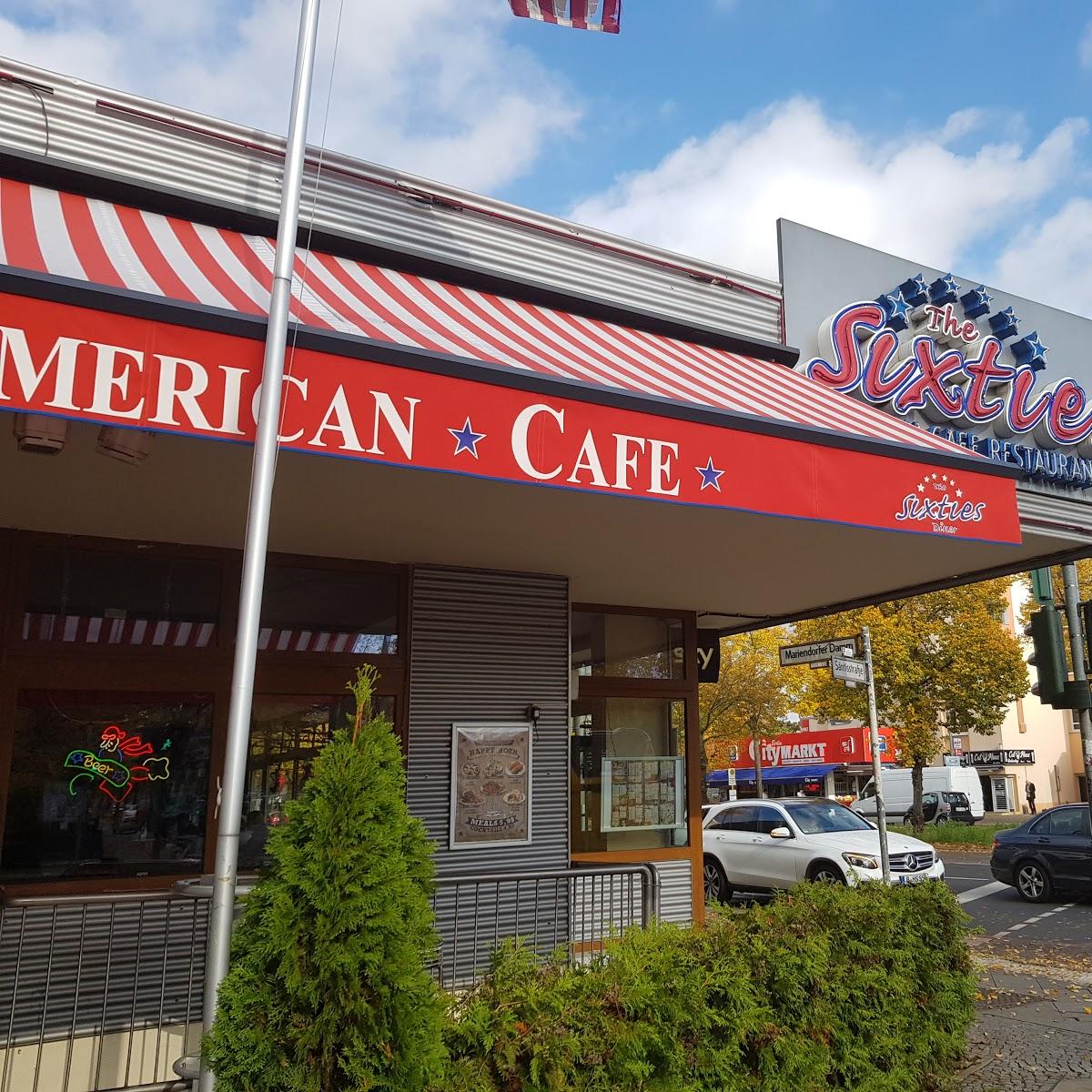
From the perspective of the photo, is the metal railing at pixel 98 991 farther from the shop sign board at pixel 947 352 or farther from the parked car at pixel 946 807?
the parked car at pixel 946 807

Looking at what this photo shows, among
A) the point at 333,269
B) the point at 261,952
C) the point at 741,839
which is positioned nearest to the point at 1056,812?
the point at 741,839

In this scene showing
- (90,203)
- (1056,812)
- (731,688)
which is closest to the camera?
(90,203)

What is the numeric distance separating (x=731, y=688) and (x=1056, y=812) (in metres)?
16.0

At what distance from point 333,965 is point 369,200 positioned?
542cm

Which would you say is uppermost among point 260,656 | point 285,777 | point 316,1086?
point 260,656

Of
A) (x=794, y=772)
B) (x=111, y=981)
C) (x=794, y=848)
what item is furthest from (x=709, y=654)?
(x=794, y=772)

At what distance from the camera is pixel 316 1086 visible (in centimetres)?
307

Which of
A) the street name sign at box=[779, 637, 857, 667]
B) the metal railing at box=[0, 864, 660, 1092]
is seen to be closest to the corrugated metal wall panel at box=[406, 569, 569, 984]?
the metal railing at box=[0, 864, 660, 1092]

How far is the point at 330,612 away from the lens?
7.44 meters

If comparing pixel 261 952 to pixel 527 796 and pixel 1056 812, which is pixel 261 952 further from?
pixel 1056 812

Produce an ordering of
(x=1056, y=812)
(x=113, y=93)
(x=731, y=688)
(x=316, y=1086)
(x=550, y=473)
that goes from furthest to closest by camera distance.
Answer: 1. (x=731, y=688)
2. (x=1056, y=812)
3. (x=113, y=93)
4. (x=550, y=473)
5. (x=316, y=1086)

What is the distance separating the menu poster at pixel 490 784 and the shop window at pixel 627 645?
1.49 m

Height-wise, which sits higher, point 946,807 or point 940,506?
point 940,506

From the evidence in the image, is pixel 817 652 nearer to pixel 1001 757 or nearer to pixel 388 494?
pixel 388 494
